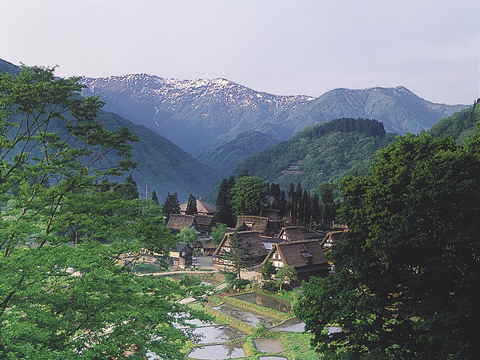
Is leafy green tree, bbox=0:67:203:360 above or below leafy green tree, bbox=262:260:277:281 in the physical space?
above

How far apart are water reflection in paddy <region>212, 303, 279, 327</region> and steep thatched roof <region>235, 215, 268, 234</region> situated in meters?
28.6

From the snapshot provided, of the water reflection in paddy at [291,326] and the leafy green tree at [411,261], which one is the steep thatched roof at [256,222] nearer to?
the water reflection in paddy at [291,326]

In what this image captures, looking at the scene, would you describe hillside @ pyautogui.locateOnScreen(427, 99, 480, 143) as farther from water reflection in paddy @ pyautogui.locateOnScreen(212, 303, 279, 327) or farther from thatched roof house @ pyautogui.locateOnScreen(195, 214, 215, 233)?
water reflection in paddy @ pyautogui.locateOnScreen(212, 303, 279, 327)

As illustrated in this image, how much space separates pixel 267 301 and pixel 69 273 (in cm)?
2780

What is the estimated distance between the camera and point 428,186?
45.4 ft

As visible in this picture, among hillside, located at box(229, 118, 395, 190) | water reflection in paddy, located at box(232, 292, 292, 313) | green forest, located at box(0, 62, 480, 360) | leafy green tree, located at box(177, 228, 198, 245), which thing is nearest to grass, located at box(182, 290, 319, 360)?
water reflection in paddy, located at box(232, 292, 292, 313)

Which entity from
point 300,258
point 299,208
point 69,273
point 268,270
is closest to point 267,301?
point 268,270

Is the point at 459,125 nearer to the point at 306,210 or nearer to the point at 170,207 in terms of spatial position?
the point at 306,210

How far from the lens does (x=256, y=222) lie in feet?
213

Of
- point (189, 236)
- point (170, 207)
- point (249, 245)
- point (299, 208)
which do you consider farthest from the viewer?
point (299, 208)

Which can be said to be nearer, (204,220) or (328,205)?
(204,220)

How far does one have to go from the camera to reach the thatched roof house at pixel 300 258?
4081 centimetres

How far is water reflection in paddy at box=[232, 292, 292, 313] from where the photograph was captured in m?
33.4

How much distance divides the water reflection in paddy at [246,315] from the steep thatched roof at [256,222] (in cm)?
2862
